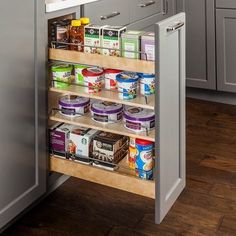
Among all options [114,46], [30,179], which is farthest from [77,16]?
[30,179]

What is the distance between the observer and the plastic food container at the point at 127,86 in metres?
1.78

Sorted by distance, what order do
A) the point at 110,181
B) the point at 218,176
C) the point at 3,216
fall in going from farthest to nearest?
the point at 218,176, the point at 110,181, the point at 3,216

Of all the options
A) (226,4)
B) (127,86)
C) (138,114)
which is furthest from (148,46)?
(226,4)

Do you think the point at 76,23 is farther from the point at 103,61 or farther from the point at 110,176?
the point at 110,176

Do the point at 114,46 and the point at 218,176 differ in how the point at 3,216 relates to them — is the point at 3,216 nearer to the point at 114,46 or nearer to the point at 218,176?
the point at 114,46

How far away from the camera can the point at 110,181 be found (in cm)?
190

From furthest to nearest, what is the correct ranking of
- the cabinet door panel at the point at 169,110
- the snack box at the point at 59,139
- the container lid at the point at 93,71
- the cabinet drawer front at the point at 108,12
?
the cabinet drawer front at the point at 108,12 → the snack box at the point at 59,139 → the container lid at the point at 93,71 → the cabinet door panel at the point at 169,110

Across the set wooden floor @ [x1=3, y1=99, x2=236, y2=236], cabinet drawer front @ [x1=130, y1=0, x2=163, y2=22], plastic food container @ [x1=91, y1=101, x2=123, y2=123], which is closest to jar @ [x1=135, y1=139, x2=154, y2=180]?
plastic food container @ [x1=91, y1=101, x2=123, y2=123]

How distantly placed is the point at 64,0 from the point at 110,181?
2.65ft

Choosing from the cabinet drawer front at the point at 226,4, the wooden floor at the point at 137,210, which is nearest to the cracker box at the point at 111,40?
the wooden floor at the point at 137,210

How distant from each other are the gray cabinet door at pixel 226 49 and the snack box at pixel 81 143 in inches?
64.2

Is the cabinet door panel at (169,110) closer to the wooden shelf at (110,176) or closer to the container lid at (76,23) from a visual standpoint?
the wooden shelf at (110,176)

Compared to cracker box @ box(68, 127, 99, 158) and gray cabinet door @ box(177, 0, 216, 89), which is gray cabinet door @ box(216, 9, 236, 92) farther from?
cracker box @ box(68, 127, 99, 158)

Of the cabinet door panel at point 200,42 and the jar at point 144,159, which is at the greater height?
the cabinet door panel at point 200,42
